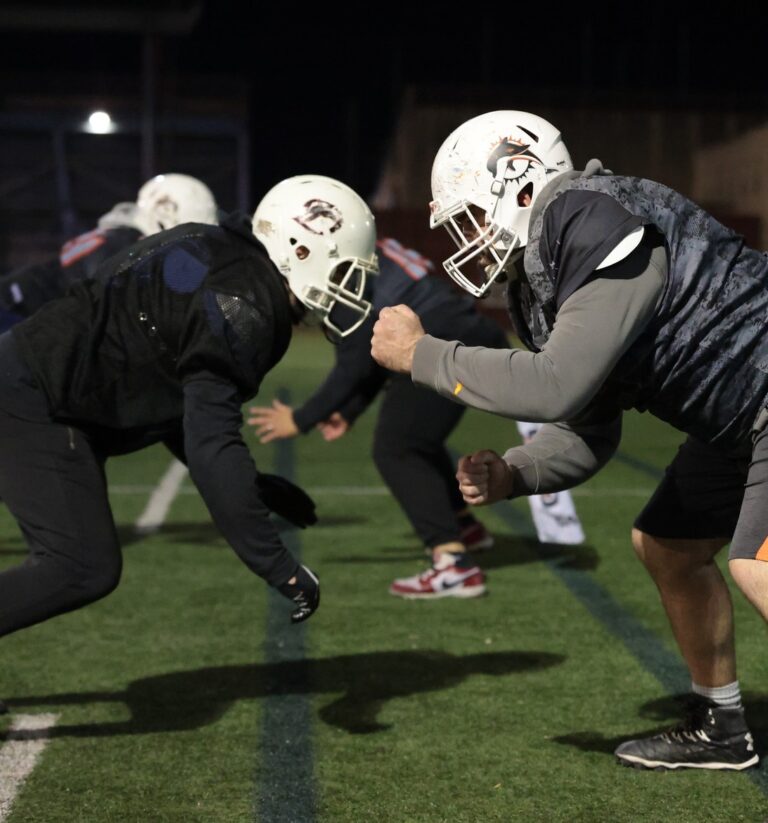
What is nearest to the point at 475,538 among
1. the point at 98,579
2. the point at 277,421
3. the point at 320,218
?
the point at 277,421

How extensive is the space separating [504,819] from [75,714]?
152 cm

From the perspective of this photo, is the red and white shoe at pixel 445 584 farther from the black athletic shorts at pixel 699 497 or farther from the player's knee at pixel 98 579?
the player's knee at pixel 98 579

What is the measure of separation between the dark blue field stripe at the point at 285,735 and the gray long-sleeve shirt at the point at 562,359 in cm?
119

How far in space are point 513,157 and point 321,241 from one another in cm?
95

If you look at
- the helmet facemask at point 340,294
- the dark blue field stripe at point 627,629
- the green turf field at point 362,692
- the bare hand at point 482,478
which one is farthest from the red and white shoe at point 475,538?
the bare hand at point 482,478

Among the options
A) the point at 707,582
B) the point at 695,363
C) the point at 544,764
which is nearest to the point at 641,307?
the point at 695,363

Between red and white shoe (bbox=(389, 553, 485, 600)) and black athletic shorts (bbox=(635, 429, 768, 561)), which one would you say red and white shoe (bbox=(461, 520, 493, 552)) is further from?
black athletic shorts (bbox=(635, 429, 768, 561))

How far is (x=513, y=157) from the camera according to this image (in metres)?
3.52

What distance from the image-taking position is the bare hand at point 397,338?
338cm

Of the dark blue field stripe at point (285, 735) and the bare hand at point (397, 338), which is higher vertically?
the bare hand at point (397, 338)

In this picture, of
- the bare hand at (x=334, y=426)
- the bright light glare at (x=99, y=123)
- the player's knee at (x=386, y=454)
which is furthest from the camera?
the bright light glare at (x=99, y=123)

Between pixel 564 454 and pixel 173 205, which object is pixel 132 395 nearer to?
pixel 564 454

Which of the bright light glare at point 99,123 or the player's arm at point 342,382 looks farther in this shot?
the bright light glare at point 99,123

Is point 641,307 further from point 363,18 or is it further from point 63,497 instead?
point 363,18
